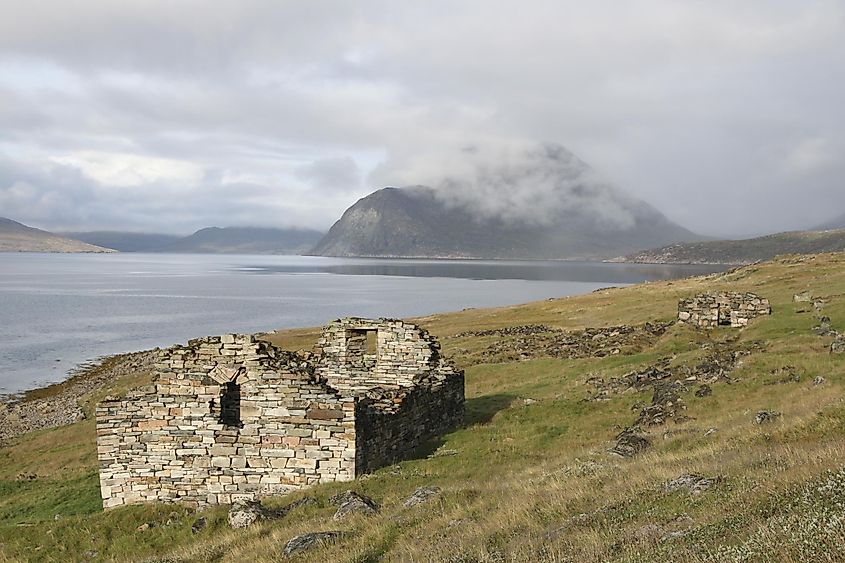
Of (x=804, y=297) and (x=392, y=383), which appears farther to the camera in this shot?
(x=804, y=297)

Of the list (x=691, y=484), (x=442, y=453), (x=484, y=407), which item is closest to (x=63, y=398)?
(x=484, y=407)

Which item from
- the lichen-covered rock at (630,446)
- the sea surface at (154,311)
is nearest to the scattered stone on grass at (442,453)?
the lichen-covered rock at (630,446)

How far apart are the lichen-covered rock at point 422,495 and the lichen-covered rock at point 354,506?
0.75 metres

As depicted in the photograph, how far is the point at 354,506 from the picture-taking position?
44.5 feet

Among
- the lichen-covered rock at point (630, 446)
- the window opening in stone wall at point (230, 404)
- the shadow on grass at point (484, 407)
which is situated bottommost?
the shadow on grass at point (484, 407)

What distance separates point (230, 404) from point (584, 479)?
10850 millimetres

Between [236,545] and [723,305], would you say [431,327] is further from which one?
[236,545]

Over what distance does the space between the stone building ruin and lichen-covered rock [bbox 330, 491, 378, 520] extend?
307 centimetres

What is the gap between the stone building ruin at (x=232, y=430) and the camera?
698 inches

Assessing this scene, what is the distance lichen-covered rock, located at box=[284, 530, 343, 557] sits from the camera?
1103 centimetres

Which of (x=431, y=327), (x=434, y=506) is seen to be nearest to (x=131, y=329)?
(x=431, y=327)

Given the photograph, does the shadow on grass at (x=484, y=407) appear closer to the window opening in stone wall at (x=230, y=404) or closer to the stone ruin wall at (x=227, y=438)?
the stone ruin wall at (x=227, y=438)

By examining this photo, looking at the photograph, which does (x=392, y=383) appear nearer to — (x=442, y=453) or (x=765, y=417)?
(x=442, y=453)

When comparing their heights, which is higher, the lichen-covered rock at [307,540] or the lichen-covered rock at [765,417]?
the lichen-covered rock at [765,417]
